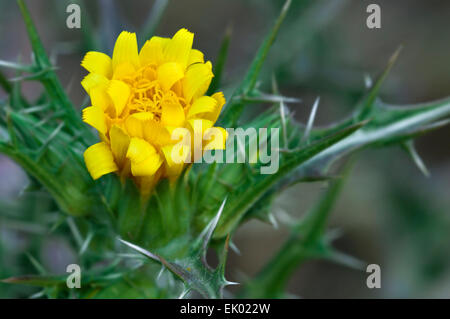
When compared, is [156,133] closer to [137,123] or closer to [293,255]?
[137,123]

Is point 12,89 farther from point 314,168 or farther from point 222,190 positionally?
point 314,168

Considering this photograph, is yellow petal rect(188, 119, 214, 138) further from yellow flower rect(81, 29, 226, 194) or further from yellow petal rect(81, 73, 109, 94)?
yellow petal rect(81, 73, 109, 94)

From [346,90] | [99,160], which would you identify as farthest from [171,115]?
[346,90]

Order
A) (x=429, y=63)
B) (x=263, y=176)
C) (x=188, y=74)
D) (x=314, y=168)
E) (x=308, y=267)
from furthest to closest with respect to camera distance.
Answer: (x=429, y=63)
(x=308, y=267)
(x=314, y=168)
(x=263, y=176)
(x=188, y=74)

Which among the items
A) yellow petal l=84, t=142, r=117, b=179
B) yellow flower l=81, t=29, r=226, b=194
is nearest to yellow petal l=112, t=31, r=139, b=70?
yellow flower l=81, t=29, r=226, b=194

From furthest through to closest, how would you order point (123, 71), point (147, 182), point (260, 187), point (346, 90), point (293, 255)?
point (346, 90)
point (293, 255)
point (260, 187)
point (147, 182)
point (123, 71)
